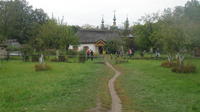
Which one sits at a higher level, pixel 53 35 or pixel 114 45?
pixel 53 35

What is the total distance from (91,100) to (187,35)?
16.7 m

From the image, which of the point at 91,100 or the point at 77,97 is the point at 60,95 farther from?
the point at 91,100

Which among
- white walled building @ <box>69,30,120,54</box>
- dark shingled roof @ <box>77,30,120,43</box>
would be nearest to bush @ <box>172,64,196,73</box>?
white walled building @ <box>69,30,120,54</box>

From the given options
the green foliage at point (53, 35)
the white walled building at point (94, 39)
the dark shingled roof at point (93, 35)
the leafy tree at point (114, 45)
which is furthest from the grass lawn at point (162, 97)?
the dark shingled roof at point (93, 35)

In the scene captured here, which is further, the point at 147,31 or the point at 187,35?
the point at 147,31

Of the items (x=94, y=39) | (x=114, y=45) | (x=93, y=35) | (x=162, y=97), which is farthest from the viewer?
(x=93, y=35)

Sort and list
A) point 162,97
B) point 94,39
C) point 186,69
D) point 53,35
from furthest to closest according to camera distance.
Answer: point 94,39 < point 53,35 < point 186,69 < point 162,97

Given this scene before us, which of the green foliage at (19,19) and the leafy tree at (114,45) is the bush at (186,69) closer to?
the green foliage at (19,19)

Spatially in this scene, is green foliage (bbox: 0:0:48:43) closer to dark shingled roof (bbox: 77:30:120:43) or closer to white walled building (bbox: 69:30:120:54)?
dark shingled roof (bbox: 77:30:120:43)

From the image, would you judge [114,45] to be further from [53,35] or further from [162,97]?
[162,97]

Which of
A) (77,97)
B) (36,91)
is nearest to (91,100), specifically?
(77,97)

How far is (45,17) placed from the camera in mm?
66312

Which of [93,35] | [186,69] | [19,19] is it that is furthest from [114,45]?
[186,69]

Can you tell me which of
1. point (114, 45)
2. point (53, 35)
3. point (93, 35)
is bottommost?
point (114, 45)
